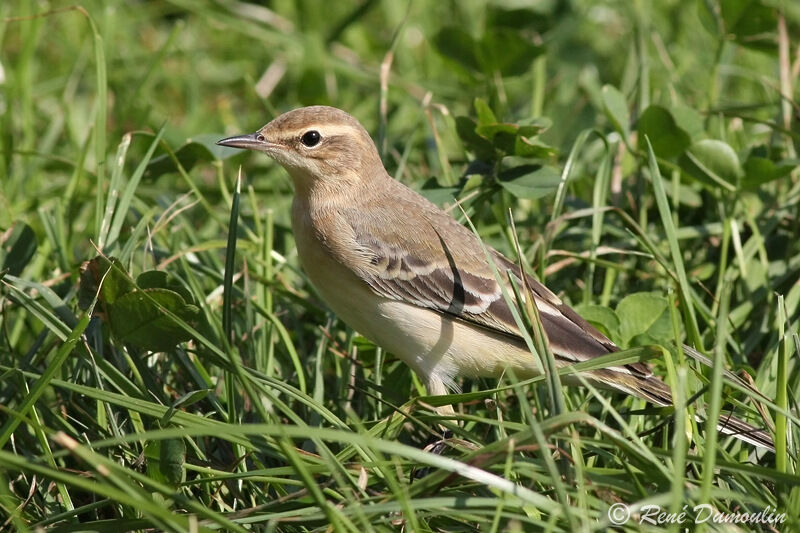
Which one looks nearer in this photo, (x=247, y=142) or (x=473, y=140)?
(x=247, y=142)

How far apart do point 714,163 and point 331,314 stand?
240 cm

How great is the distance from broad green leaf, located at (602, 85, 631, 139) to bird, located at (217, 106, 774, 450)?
1.28 metres

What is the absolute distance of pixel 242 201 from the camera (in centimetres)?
645

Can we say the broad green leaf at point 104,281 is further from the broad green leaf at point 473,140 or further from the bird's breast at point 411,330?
the broad green leaf at point 473,140

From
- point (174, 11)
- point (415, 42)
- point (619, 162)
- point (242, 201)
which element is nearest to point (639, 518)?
point (619, 162)

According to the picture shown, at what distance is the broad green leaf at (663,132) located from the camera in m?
5.63

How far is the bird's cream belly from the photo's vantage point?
4699 mm

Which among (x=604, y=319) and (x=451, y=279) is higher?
(x=451, y=279)

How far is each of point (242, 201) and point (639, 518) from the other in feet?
12.7

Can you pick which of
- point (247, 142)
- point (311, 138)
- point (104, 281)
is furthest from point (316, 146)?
point (104, 281)

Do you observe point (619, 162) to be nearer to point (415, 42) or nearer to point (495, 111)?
point (495, 111)

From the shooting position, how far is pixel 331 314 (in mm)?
5305

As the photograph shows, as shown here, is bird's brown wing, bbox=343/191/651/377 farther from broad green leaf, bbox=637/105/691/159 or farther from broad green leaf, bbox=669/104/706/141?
broad green leaf, bbox=669/104/706/141

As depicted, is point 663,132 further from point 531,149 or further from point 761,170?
point 531,149
